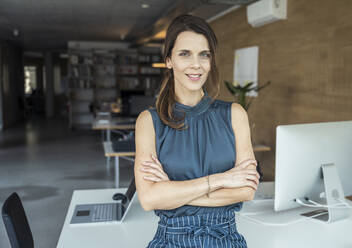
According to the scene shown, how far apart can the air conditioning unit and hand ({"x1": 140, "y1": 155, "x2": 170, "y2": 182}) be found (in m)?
4.23

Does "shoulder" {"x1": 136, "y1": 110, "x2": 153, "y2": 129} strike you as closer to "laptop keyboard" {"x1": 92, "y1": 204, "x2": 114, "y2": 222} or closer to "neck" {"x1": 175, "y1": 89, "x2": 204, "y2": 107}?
Answer: "neck" {"x1": 175, "y1": 89, "x2": 204, "y2": 107}

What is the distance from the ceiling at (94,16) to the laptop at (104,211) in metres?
3.71

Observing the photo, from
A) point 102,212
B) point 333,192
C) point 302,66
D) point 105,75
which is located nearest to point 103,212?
point 102,212

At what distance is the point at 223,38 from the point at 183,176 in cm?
638

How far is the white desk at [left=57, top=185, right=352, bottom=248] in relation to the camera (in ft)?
5.98

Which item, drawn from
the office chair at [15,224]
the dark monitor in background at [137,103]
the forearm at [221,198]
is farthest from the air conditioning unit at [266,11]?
the office chair at [15,224]

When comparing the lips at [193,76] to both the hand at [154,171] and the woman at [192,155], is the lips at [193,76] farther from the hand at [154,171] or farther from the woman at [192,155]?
the hand at [154,171]

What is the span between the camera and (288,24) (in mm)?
5090

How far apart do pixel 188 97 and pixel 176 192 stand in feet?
1.42

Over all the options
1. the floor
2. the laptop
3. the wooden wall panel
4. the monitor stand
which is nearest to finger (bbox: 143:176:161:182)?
the laptop

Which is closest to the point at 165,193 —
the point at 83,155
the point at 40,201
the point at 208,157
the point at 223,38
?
the point at 208,157

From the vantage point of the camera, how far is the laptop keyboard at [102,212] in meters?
2.13

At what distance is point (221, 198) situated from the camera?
1.49m

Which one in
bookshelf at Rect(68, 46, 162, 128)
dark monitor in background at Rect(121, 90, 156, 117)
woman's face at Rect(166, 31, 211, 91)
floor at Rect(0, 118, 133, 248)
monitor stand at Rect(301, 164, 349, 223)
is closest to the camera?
woman's face at Rect(166, 31, 211, 91)
